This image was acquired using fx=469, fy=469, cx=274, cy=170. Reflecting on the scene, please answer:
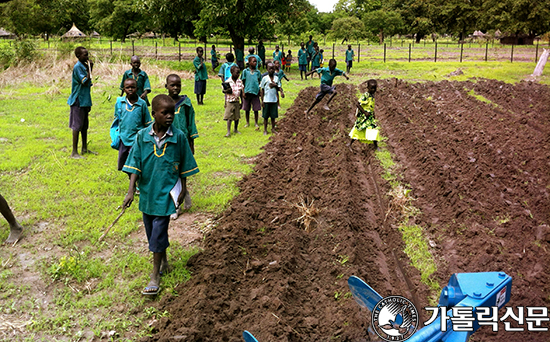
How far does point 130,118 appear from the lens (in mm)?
6855

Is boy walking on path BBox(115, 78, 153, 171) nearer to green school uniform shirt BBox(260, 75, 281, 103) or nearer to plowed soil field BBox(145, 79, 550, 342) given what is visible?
plowed soil field BBox(145, 79, 550, 342)

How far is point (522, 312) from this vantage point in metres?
4.63

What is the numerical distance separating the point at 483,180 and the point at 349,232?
3422mm

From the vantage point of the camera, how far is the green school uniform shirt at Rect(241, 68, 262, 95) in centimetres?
1181

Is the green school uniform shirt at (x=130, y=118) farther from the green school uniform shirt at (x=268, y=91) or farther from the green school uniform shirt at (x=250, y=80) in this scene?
the green school uniform shirt at (x=250, y=80)

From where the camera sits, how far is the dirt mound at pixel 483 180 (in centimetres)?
559

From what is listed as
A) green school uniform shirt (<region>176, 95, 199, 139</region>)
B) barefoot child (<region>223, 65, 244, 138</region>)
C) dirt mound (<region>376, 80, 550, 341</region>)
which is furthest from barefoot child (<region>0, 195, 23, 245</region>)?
barefoot child (<region>223, 65, 244, 138</region>)

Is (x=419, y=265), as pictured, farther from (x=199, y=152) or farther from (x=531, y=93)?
(x=531, y=93)

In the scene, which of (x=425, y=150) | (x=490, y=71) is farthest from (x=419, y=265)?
(x=490, y=71)

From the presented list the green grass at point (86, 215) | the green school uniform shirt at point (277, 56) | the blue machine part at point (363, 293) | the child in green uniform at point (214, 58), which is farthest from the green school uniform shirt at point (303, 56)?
the blue machine part at point (363, 293)

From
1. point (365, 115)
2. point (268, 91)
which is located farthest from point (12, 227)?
point (268, 91)

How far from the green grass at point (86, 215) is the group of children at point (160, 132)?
0.38 m

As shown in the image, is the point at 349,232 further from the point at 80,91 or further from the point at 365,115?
the point at 80,91

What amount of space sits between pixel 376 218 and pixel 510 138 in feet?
19.8
